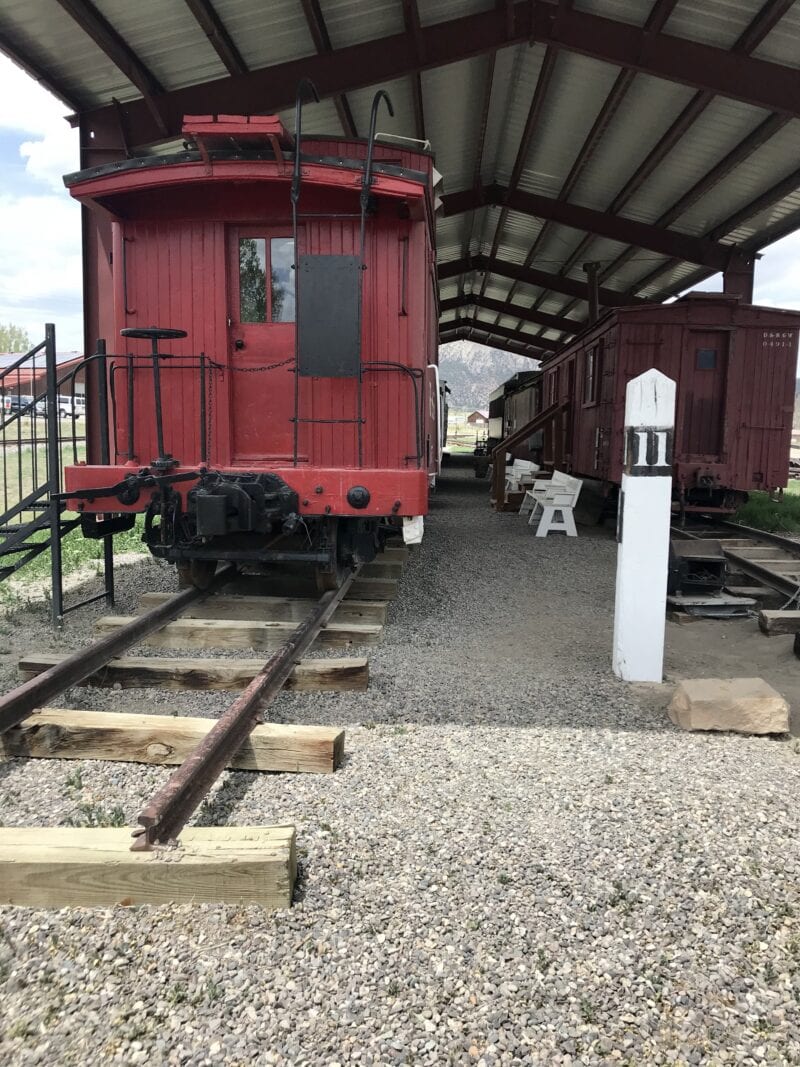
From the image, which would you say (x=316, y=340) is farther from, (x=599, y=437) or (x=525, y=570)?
(x=599, y=437)

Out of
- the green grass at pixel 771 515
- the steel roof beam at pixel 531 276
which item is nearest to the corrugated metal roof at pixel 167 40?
the green grass at pixel 771 515

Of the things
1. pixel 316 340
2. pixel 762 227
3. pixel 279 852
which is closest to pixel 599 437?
pixel 762 227

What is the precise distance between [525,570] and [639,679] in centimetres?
372

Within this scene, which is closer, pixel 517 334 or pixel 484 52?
pixel 484 52

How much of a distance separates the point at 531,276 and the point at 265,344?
1692cm

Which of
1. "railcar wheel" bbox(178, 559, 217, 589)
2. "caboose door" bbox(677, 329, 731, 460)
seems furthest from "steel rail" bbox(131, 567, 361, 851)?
"caboose door" bbox(677, 329, 731, 460)

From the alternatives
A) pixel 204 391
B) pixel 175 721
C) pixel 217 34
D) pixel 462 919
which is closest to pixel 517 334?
pixel 217 34

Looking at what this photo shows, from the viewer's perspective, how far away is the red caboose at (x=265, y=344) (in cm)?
493

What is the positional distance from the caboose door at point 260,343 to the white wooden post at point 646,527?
2.47 meters

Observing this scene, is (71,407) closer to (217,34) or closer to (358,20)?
(217,34)

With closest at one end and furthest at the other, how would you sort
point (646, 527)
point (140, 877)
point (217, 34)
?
point (140, 877) < point (646, 527) < point (217, 34)

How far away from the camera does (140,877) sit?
211 centimetres

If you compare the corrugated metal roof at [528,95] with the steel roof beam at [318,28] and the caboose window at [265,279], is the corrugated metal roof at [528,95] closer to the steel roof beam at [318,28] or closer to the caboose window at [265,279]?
the steel roof beam at [318,28]

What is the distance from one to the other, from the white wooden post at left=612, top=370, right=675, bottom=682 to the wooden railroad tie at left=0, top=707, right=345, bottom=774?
6.86ft
